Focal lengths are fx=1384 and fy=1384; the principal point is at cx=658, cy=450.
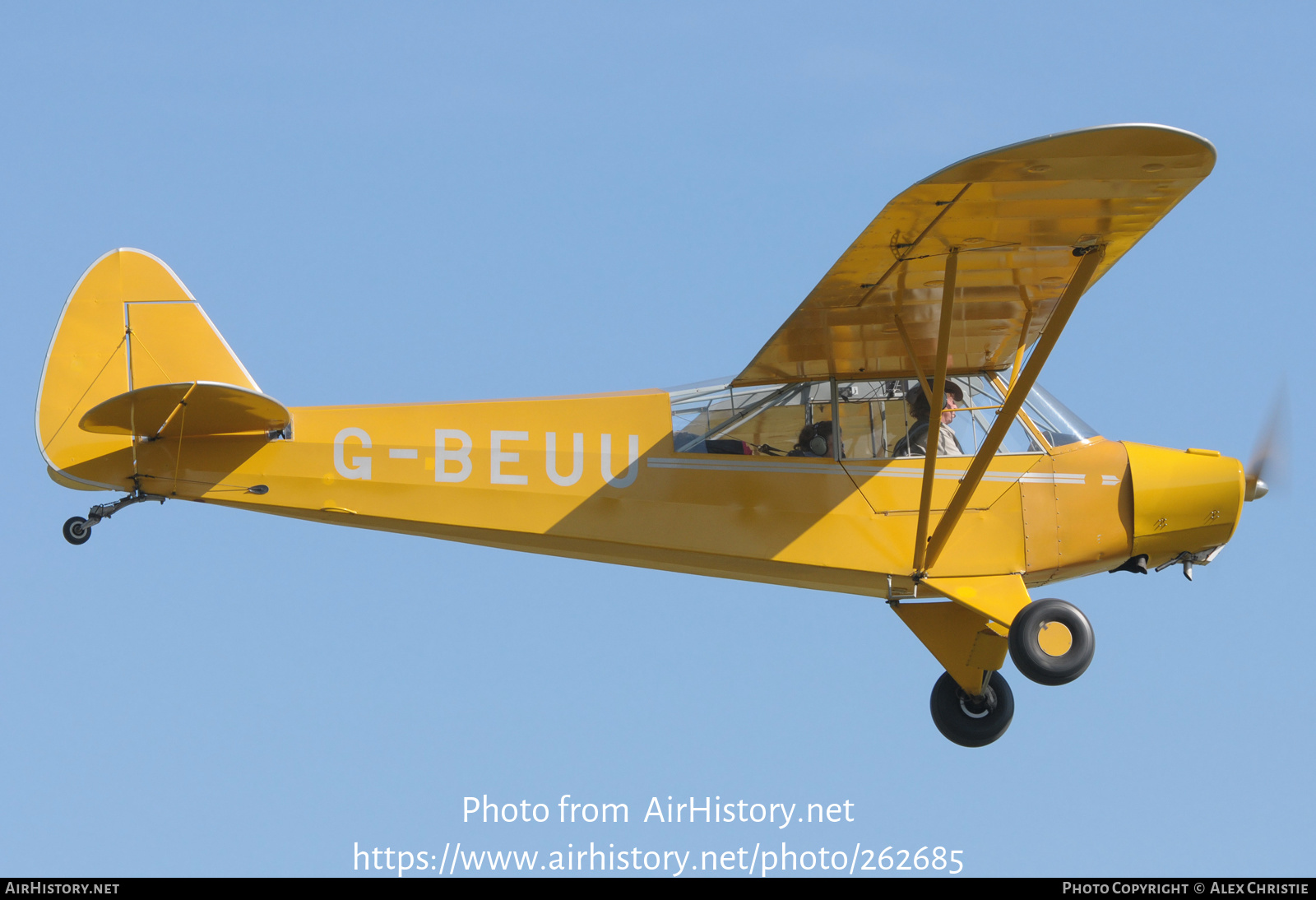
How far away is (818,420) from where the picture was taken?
30.6 ft

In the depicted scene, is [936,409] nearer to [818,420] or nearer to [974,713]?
[818,420]

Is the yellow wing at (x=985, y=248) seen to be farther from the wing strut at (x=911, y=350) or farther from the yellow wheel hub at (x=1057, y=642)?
the yellow wheel hub at (x=1057, y=642)

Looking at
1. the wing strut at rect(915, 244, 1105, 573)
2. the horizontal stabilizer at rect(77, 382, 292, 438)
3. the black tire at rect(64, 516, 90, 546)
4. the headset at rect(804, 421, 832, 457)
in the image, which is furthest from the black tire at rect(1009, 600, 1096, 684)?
the black tire at rect(64, 516, 90, 546)

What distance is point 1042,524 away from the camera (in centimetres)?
918

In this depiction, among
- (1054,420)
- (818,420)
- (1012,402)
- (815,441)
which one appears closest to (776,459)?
(815,441)

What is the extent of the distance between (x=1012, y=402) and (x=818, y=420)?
4.46ft

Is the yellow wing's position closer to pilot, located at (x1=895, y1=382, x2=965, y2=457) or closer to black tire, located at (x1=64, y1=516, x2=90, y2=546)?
pilot, located at (x1=895, y1=382, x2=965, y2=457)

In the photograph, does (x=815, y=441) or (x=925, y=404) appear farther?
(x=925, y=404)

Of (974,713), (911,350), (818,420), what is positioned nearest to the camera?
(911,350)

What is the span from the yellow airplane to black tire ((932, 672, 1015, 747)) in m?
1.12

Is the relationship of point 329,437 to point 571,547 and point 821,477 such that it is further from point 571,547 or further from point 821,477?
point 821,477

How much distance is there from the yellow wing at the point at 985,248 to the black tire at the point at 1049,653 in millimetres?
1700

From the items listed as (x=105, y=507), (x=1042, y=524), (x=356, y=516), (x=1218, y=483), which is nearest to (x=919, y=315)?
(x=1042, y=524)

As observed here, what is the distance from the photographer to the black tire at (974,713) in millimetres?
10055
